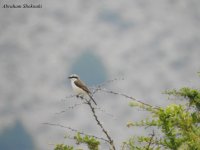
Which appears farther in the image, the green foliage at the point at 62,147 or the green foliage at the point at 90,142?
the green foliage at the point at 90,142

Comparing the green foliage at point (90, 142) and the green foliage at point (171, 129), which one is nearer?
the green foliage at point (171, 129)

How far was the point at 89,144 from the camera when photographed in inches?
218

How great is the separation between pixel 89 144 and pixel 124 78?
75cm

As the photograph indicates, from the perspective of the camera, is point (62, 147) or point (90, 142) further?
point (90, 142)

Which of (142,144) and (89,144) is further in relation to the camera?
(89,144)

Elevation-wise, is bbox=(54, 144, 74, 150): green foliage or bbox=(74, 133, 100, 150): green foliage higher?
bbox=(74, 133, 100, 150): green foliage

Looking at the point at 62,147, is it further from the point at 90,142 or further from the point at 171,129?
the point at 171,129

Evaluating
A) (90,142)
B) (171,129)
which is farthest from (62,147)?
(171,129)

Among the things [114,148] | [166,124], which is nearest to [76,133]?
[114,148]

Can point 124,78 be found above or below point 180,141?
above

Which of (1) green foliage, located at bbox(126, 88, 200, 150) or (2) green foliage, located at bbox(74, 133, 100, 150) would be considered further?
(2) green foliage, located at bbox(74, 133, 100, 150)

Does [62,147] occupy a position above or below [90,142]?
below

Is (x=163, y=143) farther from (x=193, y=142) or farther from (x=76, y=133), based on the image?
(x=76, y=133)

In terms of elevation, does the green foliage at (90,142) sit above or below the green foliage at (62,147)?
above
